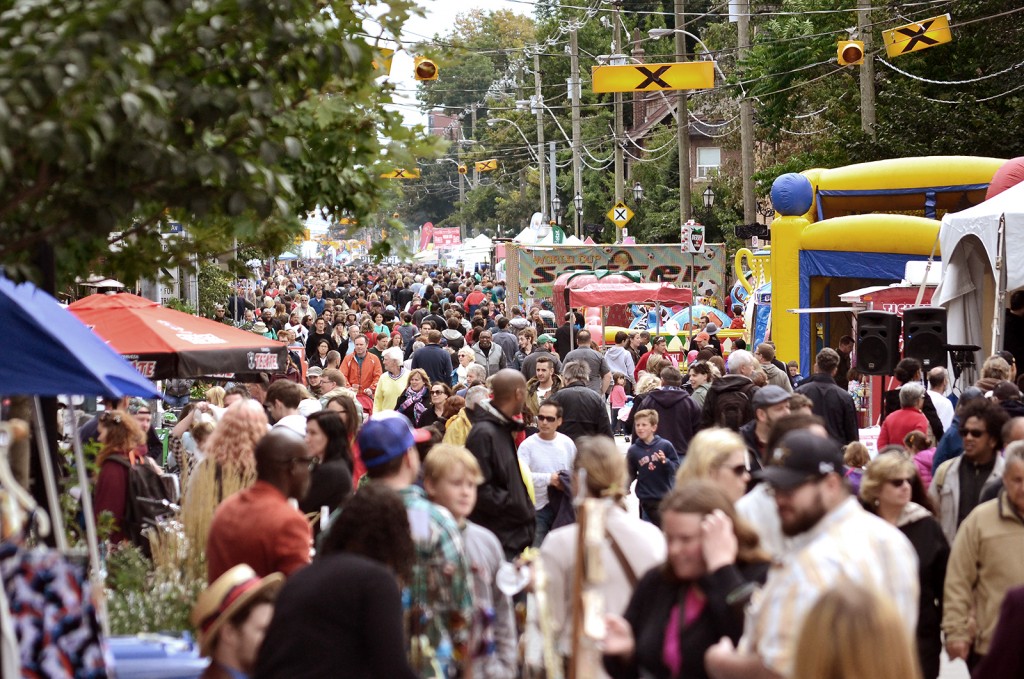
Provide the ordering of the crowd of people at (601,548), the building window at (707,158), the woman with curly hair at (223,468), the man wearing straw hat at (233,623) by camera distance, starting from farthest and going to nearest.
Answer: the building window at (707,158), the woman with curly hair at (223,468), the man wearing straw hat at (233,623), the crowd of people at (601,548)

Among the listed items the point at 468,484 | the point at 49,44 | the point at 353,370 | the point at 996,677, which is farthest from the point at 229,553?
the point at 353,370

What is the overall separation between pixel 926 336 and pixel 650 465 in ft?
14.8

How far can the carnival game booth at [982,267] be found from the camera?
49.4ft

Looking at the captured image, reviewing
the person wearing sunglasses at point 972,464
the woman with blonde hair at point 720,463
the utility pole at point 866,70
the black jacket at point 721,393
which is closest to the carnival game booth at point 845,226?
the utility pole at point 866,70

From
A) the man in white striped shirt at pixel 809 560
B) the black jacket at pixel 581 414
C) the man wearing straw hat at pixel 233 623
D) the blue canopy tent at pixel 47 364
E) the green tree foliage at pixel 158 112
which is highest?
the green tree foliage at pixel 158 112

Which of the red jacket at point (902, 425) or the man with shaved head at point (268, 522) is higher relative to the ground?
the man with shaved head at point (268, 522)

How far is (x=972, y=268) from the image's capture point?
16.7m

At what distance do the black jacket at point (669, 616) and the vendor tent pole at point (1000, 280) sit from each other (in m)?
11.0

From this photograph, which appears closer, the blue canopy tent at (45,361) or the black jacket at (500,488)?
the blue canopy tent at (45,361)

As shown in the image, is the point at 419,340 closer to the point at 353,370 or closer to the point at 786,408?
the point at 353,370

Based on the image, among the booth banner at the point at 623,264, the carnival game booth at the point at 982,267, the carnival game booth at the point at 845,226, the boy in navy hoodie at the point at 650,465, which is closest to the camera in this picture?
the boy in navy hoodie at the point at 650,465

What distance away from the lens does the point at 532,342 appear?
21.1m

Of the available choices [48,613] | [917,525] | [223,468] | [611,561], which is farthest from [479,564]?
[223,468]

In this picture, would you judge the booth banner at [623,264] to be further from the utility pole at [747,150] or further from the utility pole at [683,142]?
the utility pole at [747,150]
